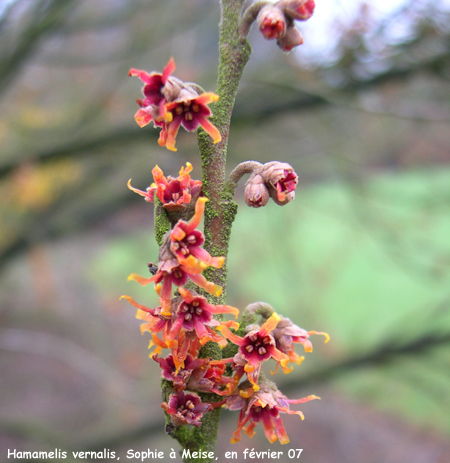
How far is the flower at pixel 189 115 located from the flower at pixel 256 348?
1.82 ft

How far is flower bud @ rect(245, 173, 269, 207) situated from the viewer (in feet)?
3.96

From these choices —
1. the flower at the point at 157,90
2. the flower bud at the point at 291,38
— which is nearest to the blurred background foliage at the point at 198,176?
the flower bud at the point at 291,38

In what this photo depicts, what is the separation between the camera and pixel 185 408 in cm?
122

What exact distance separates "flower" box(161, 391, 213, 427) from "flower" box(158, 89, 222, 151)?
0.71m

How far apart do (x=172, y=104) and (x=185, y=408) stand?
0.87 metres

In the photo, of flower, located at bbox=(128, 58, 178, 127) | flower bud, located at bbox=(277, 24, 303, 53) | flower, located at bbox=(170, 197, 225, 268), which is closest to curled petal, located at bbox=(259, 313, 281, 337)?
flower, located at bbox=(170, 197, 225, 268)

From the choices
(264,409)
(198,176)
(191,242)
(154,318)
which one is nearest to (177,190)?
(191,242)

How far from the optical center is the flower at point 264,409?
126 centimetres

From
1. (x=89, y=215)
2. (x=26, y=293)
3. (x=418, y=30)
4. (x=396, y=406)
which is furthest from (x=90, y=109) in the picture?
(x=396, y=406)

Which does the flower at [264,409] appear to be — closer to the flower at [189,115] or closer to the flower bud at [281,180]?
the flower bud at [281,180]

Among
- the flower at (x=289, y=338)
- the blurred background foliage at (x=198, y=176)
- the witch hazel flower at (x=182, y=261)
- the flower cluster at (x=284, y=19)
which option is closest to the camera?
the witch hazel flower at (x=182, y=261)

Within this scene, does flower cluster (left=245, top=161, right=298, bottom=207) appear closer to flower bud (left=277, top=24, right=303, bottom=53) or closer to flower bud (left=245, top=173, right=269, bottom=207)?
flower bud (left=245, top=173, right=269, bottom=207)

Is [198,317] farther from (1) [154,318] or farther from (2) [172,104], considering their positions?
(2) [172,104]

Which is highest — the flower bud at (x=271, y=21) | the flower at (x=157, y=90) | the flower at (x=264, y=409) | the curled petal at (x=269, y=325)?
the flower bud at (x=271, y=21)
